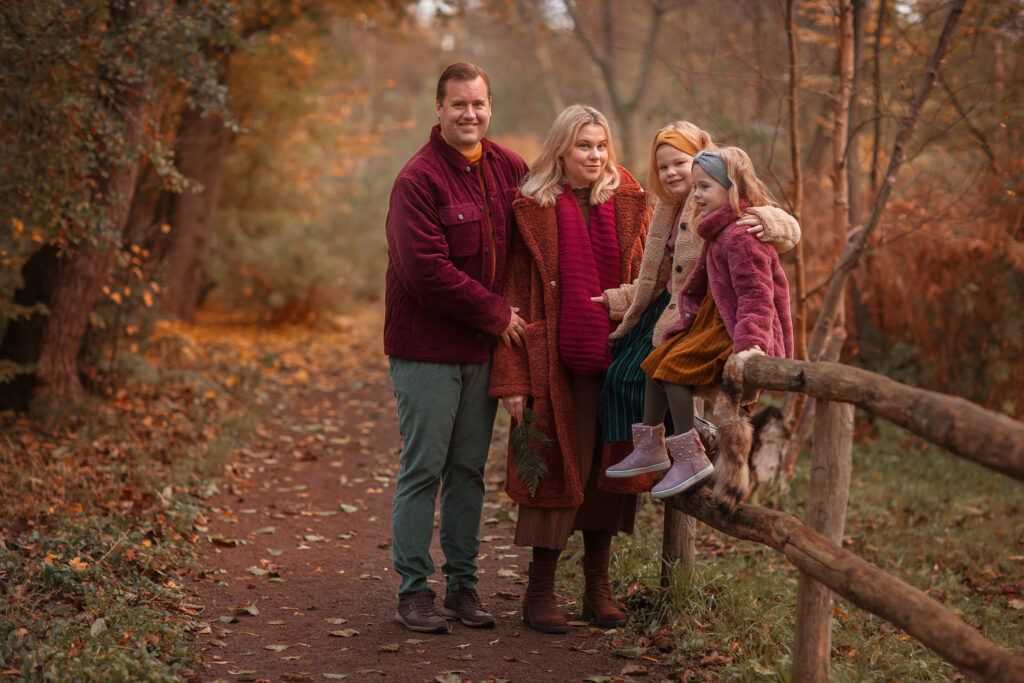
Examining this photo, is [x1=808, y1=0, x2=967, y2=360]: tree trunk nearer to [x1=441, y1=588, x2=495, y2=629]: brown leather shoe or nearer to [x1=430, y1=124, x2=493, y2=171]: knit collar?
[x1=430, y1=124, x2=493, y2=171]: knit collar

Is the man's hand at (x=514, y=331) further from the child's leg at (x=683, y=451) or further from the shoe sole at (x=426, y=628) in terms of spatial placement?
the shoe sole at (x=426, y=628)

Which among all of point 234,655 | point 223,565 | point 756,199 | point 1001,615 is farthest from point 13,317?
point 1001,615

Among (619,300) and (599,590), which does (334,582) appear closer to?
(599,590)

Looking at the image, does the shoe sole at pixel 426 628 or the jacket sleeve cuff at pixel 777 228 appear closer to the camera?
the jacket sleeve cuff at pixel 777 228

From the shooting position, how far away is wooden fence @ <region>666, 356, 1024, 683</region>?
7.80 feet

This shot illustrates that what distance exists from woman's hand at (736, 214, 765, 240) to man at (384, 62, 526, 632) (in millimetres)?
1156

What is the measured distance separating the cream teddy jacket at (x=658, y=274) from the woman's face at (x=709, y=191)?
210mm

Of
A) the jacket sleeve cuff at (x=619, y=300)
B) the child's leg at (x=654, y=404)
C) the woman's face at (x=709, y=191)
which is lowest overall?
the child's leg at (x=654, y=404)

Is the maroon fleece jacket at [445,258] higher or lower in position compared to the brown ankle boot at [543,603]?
higher

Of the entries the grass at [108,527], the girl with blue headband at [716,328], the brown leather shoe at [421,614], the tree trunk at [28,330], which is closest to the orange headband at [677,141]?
the girl with blue headband at [716,328]

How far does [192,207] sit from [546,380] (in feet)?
32.4

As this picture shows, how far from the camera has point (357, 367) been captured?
503 inches

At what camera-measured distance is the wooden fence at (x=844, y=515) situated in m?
2.38

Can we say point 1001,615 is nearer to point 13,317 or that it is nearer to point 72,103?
point 72,103
